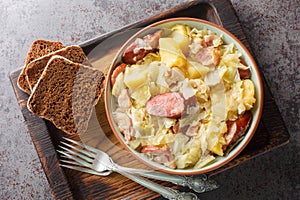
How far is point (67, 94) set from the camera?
1.68m

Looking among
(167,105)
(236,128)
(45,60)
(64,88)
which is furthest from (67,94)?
(236,128)

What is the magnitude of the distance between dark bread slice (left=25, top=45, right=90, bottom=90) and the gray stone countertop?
275 millimetres

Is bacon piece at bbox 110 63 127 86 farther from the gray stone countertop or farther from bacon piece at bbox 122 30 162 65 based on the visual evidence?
the gray stone countertop

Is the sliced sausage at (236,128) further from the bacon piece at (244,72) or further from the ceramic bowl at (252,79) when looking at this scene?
the bacon piece at (244,72)

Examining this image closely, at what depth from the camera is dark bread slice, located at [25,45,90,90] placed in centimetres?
167

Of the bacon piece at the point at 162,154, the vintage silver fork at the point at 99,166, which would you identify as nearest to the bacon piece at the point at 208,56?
the bacon piece at the point at 162,154

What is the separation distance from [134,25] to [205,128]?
497 mm

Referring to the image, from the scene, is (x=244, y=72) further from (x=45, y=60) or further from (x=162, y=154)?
(x=45, y=60)

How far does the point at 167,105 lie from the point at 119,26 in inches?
23.7

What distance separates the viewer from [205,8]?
1.69 m

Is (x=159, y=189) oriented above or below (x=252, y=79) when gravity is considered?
below

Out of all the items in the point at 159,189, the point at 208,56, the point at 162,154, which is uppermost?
the point at 208,56

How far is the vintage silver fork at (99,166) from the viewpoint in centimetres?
160

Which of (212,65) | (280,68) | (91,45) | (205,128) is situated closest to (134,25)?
(91,45)
